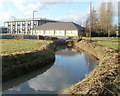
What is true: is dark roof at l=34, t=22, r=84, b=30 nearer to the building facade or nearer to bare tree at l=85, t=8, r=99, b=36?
bare tree at l=85, t=8, r=99, b=36

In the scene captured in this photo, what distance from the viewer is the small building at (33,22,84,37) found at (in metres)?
54.2

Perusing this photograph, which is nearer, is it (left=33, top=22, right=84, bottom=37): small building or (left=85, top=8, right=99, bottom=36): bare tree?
(left=33, top=22, right=84, bottom=37): small building

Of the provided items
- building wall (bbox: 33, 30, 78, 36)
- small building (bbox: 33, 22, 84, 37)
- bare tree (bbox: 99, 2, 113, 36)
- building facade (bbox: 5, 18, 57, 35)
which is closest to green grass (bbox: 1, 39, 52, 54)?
small building (bbox: 33, 22, 84, 37)

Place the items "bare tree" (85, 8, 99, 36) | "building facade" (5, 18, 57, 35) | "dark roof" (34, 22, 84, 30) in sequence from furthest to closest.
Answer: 1. "building facade" (5, 18, 57, 35)
2. "bare tree" (85, 8, 99, 36)
3. "dark roof" (34, 22, 84, 30)

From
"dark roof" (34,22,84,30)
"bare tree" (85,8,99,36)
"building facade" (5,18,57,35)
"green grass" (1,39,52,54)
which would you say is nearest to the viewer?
"green grass" (1,39,52,54)

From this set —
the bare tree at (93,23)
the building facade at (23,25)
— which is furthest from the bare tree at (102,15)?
the building facade at (23,25)

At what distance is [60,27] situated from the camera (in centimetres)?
5766

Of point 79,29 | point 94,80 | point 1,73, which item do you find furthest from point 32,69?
point 79,29

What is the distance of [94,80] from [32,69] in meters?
5.89

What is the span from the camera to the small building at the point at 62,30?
54219mm

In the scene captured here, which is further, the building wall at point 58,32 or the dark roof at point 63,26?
the dark roof at point 63,26

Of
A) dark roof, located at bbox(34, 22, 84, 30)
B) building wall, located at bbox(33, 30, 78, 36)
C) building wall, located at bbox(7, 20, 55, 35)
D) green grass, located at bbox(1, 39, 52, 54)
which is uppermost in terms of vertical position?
building wall, located at bbox(7, 20, 55, 35)

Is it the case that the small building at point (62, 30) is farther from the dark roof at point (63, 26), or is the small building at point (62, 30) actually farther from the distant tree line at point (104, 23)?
the distant tree line at point (104, 23)

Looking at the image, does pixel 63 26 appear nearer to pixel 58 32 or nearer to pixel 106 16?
pixel 58 32
